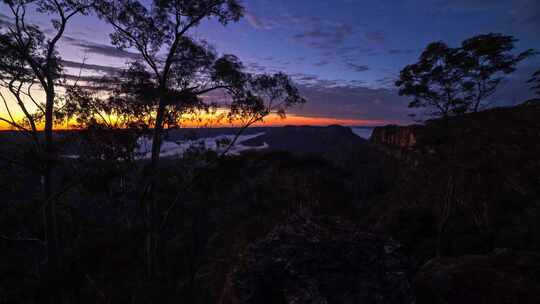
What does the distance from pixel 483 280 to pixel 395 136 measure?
64.2m

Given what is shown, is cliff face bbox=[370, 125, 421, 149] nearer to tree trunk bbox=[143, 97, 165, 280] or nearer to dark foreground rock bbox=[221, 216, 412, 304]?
tree trunk bbox=[143, 97, 165, 280]

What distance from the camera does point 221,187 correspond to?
18.5 metres

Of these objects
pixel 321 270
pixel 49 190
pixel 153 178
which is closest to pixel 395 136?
pixel 153 178

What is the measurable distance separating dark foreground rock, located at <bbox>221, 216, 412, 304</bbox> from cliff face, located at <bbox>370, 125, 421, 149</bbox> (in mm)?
50613

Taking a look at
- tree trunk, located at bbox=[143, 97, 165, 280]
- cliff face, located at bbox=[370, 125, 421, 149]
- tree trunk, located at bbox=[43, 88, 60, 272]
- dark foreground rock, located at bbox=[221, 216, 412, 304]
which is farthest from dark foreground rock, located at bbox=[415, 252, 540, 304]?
→ cliff face, located at bbox=[370, 125, 421, 149]

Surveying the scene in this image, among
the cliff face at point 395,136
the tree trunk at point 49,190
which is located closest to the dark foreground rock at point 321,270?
the tree trunk at point 49,190

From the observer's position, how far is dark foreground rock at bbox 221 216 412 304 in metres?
3.84

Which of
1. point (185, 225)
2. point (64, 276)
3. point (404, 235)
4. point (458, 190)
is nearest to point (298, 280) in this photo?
point (64, 276)

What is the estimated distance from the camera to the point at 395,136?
61.3 m

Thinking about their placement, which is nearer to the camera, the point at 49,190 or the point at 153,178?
the point at 49,190

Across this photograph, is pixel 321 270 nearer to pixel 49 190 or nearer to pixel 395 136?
pixel 49 190

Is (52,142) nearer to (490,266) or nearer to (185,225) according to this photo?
(490,266)

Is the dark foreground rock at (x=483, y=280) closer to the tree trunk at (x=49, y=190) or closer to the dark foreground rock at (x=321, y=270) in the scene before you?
the dark foreground rock at (x=321, y=270)

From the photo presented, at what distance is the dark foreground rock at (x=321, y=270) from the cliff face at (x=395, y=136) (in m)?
50.6
